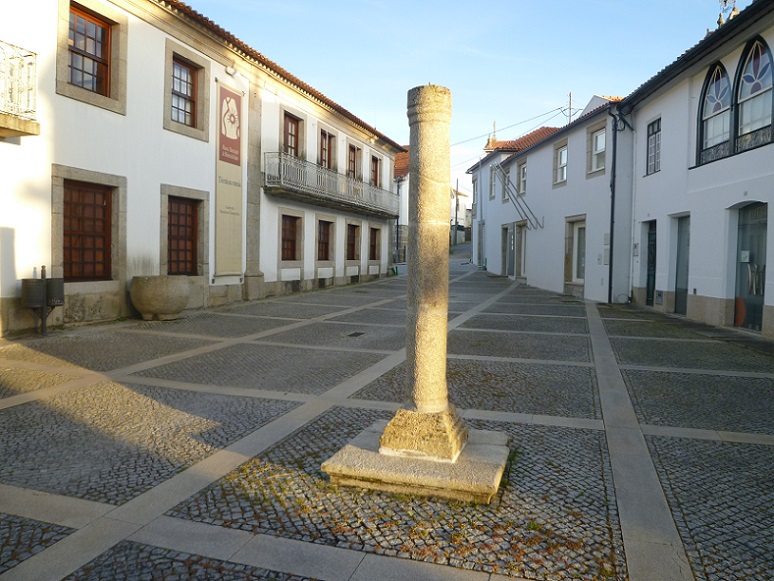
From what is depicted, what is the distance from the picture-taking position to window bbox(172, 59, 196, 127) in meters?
13.0

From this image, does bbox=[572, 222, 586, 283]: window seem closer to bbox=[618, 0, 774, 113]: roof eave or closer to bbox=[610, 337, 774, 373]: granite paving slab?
bbox=[618, 0, 774, 113]: roof eave

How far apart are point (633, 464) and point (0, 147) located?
32.3ft

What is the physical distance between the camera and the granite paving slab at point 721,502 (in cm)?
280

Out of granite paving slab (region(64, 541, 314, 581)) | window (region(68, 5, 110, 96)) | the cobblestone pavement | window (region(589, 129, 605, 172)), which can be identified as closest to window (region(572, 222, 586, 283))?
window (region(589, 129, 605, 172))

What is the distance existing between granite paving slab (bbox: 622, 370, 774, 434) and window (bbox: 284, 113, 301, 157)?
528 inches

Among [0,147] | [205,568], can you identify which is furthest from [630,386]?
[0,147]

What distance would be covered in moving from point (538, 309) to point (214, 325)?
8160 millimetres

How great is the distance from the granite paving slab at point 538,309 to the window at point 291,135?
26.1 ft

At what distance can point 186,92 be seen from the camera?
44.0 ft

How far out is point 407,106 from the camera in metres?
3.94

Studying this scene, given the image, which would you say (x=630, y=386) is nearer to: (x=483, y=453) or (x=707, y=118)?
(x=483, y=453)

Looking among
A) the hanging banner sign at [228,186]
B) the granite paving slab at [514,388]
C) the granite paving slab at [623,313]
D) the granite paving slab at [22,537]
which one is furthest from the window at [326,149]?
the granite paving slab at [22,537]

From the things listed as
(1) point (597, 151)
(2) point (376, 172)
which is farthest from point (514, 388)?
(2) point (376, 172)

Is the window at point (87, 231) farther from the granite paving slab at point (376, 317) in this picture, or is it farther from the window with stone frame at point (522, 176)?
the window with stone frame at point (522, 176)
